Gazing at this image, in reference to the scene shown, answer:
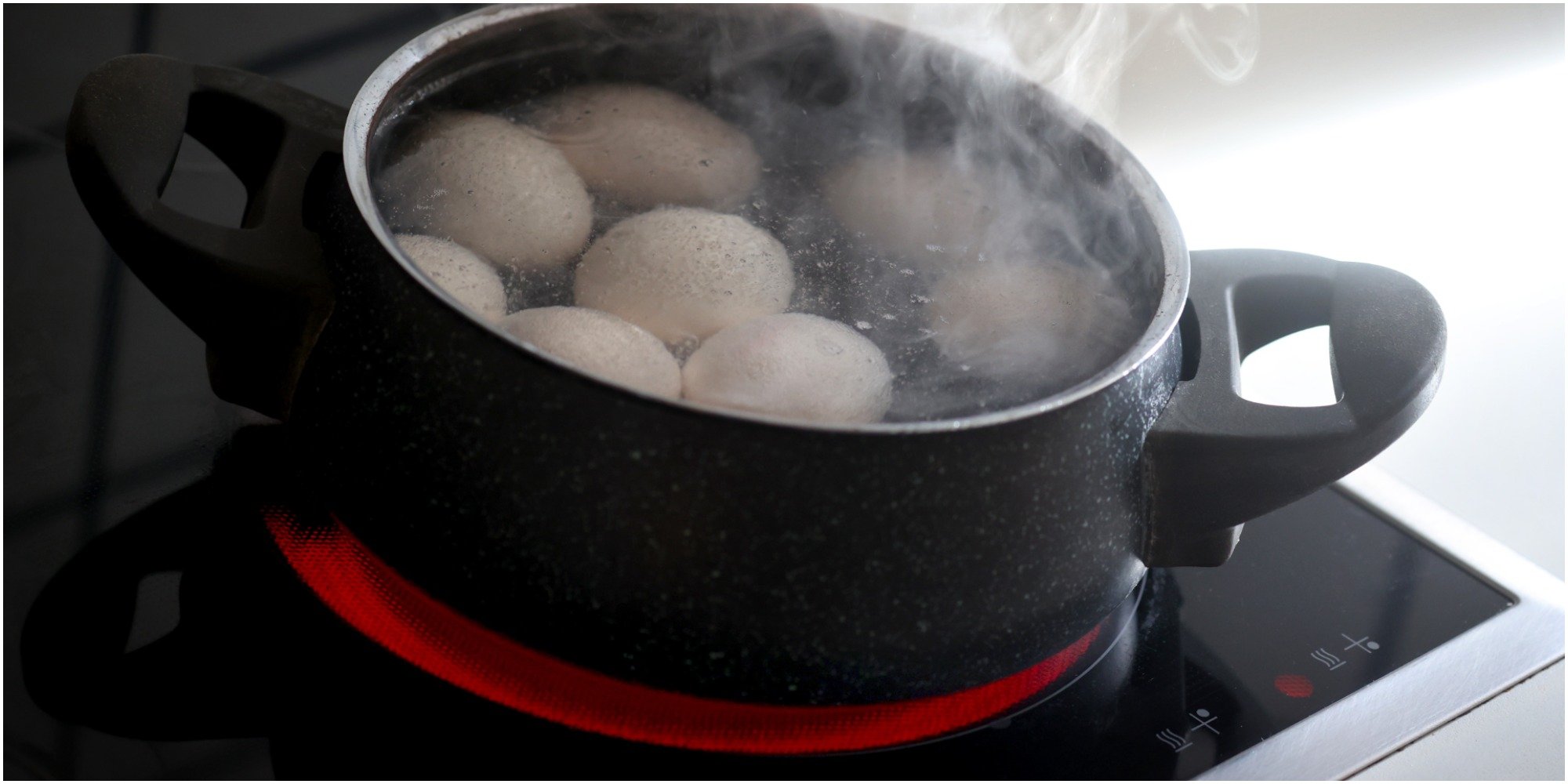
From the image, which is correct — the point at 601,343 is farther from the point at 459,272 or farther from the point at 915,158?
the point at 915,158

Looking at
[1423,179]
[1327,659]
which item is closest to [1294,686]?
[1327,659]

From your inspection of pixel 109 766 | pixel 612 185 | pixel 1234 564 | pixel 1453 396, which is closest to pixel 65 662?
pixel 109 766

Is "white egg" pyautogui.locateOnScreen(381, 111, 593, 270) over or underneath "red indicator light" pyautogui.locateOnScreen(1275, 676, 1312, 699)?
over

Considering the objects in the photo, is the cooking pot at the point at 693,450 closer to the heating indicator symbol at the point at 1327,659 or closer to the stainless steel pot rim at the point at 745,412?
the stainless steel pot rim at the point at 745,412

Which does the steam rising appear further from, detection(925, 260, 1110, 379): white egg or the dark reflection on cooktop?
the dark reflection on cooktop

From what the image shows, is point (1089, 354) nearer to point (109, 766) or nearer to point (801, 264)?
point (801, 264)

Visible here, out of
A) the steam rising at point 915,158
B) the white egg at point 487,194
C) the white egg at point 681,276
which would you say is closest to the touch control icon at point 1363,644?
the steam rising at point 915,158

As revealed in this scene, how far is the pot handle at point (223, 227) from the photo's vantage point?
628 mm

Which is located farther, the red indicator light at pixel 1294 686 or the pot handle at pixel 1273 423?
the red indicator light at pixel 1294 686

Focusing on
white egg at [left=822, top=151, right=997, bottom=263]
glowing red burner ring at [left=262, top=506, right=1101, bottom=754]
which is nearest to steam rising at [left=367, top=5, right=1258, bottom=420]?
white egg at [left=822, top=151, right=997, bottom=263]

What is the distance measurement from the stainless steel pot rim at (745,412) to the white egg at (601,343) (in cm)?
8

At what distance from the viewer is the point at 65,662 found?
2.09ft

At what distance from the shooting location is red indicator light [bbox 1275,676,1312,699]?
72 cm

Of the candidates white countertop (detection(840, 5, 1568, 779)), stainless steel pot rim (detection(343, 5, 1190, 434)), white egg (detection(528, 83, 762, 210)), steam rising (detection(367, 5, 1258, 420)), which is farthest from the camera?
white countertop (detection(840, 5, 1568, 779))
